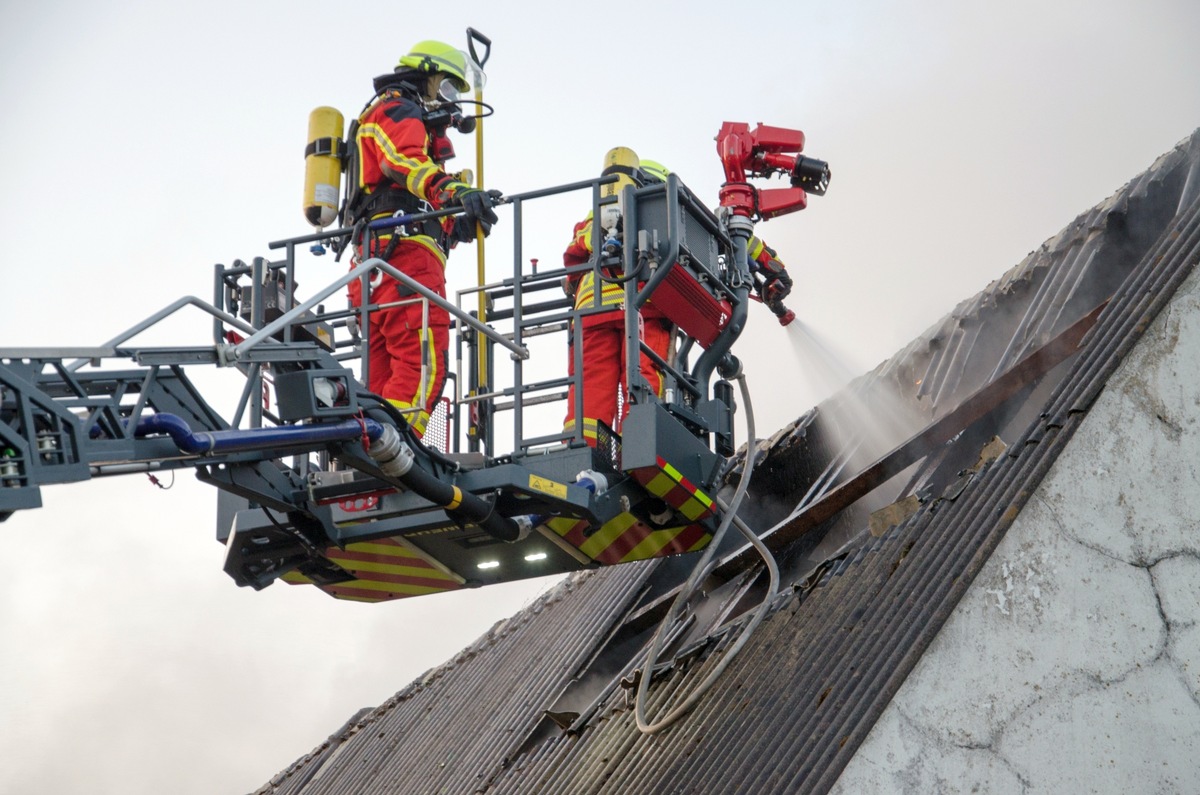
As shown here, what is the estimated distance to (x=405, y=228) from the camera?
1055cm

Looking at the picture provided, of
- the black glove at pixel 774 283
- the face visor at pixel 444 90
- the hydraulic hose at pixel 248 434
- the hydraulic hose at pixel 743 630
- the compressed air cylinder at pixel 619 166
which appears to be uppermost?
the face visor at pixel 444 90

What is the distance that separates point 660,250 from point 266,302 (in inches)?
102

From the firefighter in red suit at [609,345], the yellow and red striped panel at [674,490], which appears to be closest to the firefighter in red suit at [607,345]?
the firefighter in red suit at [609,345]

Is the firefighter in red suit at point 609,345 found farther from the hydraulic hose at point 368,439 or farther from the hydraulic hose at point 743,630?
the hydraulic hose at point 368,439

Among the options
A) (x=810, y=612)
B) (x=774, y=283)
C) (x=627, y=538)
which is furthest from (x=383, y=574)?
(x=774, y=283)

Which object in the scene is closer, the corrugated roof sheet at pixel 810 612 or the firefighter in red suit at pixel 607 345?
the corrugated roof sheet at pixel 810 612

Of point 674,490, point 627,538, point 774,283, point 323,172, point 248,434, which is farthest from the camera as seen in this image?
point 774,283

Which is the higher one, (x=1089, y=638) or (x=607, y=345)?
(x=607, y=345)

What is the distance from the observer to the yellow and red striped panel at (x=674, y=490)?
9.27 meters

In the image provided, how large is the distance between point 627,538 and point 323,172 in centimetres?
323

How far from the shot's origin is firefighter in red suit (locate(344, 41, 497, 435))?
10047mm

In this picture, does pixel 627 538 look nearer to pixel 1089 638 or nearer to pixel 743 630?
pixel 743 630

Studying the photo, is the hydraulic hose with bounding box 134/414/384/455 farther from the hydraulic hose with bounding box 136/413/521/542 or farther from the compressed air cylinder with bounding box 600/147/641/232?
the compressed air cylinder with bounding box 600/147/641/232

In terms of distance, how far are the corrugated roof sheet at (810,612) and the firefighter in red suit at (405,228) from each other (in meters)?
2.40
